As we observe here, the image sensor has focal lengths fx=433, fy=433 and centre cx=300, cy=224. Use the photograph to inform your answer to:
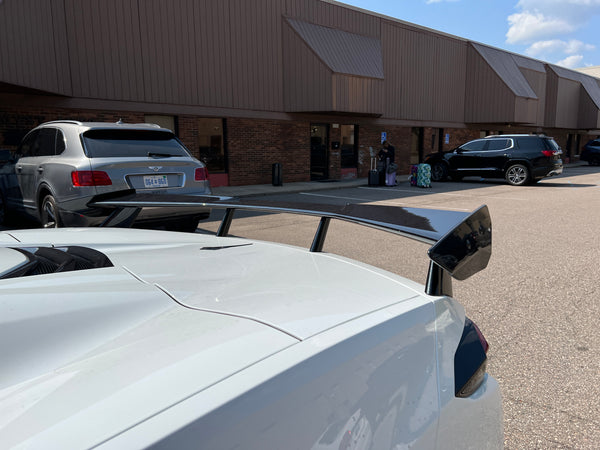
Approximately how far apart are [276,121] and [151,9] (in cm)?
578

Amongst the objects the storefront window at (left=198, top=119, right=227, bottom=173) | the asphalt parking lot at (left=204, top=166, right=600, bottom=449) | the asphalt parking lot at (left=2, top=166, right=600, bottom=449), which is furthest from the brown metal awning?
the asphalt parking lot at (left=204, top=166, right=600, bottom=449)

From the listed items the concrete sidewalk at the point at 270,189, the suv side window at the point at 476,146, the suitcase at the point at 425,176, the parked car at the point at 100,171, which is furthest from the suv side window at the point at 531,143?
the parked car at the point at 100,171

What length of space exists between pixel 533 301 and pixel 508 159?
45.2ft

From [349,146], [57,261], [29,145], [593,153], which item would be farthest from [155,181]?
[593,153]

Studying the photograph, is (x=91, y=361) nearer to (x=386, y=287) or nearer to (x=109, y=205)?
(x=386, y=287)

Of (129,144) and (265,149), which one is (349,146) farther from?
(129,144)

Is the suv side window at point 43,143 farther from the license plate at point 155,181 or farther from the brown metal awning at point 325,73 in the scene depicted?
the brown metal awning at point 325,73

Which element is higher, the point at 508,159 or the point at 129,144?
the point at 129,144

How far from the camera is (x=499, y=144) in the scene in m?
16.5

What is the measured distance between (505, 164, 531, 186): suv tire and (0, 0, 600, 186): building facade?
567 cm

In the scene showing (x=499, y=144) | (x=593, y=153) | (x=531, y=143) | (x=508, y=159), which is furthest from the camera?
(x=593, y=153)

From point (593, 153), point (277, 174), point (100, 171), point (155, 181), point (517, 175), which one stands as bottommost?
point (517, 175)

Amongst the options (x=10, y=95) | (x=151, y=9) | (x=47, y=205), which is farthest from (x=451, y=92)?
(x=47, y=205)

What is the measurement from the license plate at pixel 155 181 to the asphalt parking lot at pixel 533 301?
181 cm
